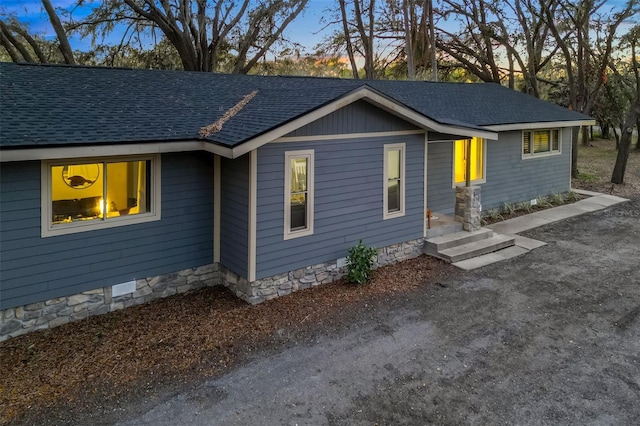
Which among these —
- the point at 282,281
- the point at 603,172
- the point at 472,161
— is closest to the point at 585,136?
the point at 603,172

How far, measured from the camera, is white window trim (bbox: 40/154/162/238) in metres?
6.18

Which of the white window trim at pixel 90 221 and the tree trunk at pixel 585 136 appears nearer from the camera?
the white window trim at pixel 90 221

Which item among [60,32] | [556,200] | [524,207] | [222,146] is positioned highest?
[60,32]

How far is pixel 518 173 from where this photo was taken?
1355 cm

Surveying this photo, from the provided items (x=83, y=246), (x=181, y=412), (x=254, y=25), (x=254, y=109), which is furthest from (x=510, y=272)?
(x=254, y=25)

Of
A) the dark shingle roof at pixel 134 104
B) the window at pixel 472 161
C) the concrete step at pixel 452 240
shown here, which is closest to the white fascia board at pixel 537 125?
the window at pixel 472 161

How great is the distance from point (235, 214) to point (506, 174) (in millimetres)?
8944

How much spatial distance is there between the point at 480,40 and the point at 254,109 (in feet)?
67.7

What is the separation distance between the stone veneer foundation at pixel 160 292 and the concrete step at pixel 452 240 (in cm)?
Result: 117

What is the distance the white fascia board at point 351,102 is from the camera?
6523 millimetres

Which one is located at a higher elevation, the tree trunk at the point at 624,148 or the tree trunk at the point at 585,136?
the tree trunk at the point at 585,136

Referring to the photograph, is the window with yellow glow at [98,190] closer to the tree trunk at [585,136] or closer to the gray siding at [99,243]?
the gray siding at [99,243]

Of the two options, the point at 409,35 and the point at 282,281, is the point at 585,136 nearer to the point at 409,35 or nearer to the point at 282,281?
the point at 409,35

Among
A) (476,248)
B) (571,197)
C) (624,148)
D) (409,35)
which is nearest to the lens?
(476,248)
